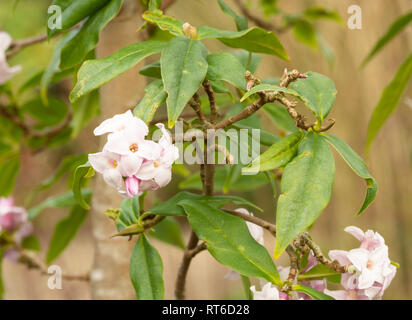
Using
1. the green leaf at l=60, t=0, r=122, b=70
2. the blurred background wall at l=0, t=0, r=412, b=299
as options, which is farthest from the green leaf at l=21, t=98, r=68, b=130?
the blurred background wall at l=0, t=0, r=412, b=299

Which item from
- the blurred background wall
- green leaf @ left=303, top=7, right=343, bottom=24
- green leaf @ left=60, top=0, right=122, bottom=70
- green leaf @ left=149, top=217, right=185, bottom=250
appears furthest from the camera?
the blurred background wall

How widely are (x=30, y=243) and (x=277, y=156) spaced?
50 cm

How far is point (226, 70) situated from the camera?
0.36 m

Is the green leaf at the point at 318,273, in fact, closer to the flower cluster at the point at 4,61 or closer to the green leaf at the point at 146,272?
the green leaf at the point at 146,272

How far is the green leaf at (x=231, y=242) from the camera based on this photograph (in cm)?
35

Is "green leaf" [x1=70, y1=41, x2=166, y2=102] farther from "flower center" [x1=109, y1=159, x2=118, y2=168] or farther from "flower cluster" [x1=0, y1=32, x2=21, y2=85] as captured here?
"flower cluster" [x1=0, y1=32, x2=21, y2=85]

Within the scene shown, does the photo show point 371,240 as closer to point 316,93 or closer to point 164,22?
point 316,93

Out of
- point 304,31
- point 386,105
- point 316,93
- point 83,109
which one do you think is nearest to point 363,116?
point 304,31

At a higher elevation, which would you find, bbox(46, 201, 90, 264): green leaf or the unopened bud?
the unopened bud

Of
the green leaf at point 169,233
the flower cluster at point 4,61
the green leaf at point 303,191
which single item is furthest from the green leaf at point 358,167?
the flower cluster at point 4,61

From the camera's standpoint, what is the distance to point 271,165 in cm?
32

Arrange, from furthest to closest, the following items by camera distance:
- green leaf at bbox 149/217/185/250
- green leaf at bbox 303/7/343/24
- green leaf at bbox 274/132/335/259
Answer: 1. green leaf at bbox 303/7/343/24
2. green leaf at bbox 149/217/185/250
3. green leaf at bbox 274/132/335/259

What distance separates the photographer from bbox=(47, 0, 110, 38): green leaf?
15.7 inches
